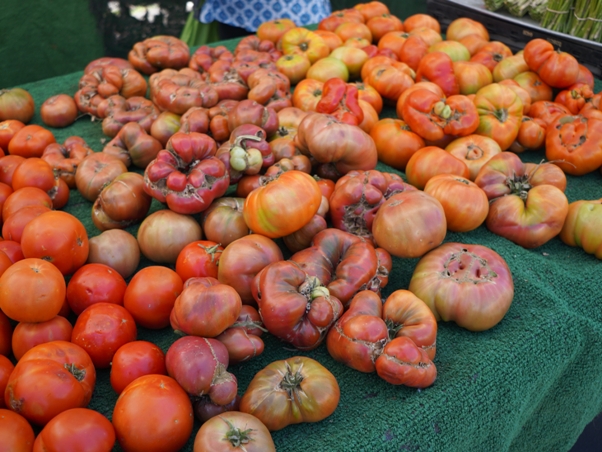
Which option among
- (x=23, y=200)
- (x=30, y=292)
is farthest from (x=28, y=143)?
(x=30, y=292)

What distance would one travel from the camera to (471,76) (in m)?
2.73

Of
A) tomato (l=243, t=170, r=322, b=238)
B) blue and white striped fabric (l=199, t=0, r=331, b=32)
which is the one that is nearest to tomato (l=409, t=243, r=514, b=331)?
tomato (l=243, t=170, r=322, b=238)

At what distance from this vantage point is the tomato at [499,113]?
240cm

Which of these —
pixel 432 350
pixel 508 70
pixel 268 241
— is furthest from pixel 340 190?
pixel 508 70

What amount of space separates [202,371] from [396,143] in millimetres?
1516

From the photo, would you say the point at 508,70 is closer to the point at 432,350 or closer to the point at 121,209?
the point at 432,350

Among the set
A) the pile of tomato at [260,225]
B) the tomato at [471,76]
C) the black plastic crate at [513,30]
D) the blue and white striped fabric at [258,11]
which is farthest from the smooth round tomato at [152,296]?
the blue and white striped fabric at [258,11]

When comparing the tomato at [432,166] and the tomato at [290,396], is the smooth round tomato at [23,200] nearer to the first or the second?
the tomato at [290,396]

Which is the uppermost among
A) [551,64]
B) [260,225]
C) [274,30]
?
[551,64]

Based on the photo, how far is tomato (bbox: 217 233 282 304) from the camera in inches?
61.5

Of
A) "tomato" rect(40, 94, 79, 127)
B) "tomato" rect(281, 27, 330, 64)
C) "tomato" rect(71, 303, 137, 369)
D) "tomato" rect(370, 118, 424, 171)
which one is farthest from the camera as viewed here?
"tomato" rect(281, 27, 330, 64)

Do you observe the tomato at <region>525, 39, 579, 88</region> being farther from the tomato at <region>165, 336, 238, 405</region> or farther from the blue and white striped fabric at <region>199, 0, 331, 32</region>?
the tomato at <region>165, 336, 238, 405</region>

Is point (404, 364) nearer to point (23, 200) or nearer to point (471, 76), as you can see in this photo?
point (23, 200)

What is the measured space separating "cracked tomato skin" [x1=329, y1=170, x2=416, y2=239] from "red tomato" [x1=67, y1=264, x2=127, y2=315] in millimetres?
822
